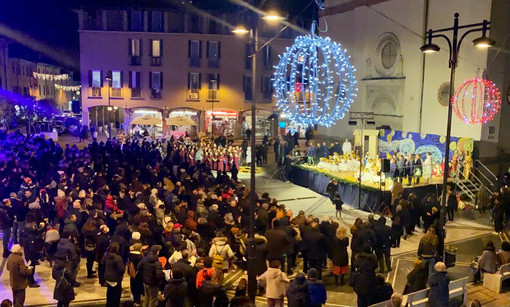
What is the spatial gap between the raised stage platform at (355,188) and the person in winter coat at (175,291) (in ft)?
38.1

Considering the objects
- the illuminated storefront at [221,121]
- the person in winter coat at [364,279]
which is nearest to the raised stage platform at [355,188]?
the person in winter coat at [364,279]

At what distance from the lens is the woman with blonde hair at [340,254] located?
36.4 feet

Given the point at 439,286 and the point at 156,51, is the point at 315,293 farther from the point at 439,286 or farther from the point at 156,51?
the point at 156,51

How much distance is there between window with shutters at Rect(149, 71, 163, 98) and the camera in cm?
4256

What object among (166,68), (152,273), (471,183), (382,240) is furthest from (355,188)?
(166,68)

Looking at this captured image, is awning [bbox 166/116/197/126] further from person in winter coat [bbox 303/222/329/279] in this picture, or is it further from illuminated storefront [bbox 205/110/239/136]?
person in winter coat [bbox 303/222/329/279]

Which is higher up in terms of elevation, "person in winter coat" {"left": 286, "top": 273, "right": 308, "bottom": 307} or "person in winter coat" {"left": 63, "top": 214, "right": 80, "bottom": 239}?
"person in winter coat" {"left": 63, "top": 214, "right": 80, "bottom": 239}

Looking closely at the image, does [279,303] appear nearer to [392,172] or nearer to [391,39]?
[392,172]

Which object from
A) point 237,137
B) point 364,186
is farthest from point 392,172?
point 237,137

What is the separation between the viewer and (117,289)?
939cm

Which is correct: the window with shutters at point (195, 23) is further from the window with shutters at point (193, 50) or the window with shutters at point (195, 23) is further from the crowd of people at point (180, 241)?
the crowd of people at point (180, 241)

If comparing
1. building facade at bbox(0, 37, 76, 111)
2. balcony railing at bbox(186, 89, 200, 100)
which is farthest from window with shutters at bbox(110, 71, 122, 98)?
building facade at bbox(0, 37, 76, 111)

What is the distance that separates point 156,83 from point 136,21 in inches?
215

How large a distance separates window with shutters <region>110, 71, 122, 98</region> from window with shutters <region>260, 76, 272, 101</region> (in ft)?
40.3
